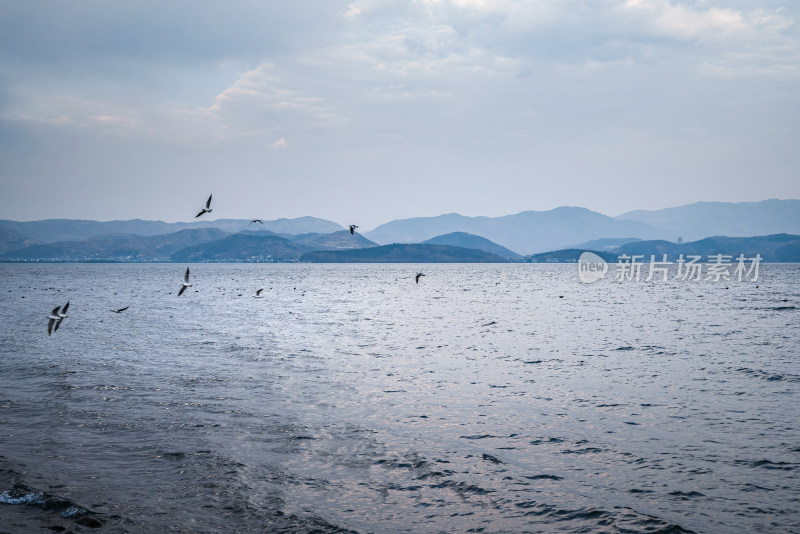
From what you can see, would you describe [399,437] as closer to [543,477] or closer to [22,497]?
[543,477]

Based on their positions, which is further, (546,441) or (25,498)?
(546,441)

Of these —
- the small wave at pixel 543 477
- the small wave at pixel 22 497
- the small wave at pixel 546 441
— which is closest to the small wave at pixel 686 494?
the small wave at pixel 543 477

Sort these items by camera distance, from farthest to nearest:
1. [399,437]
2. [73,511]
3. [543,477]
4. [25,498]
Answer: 1. [399,437]
2. [543,477]
3. [25,498]
4. [73,511]

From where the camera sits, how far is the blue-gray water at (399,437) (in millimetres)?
12492

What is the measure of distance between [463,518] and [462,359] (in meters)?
21.1

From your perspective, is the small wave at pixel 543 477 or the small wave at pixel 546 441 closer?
the small wave at pixel 543 477

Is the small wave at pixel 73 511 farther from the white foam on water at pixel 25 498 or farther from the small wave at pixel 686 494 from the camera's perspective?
the small wave at pixel 686 494

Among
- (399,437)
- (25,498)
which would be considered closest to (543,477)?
(399,437)

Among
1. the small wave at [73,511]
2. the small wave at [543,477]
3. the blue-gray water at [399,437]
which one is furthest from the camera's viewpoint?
the small wave at [543,477]

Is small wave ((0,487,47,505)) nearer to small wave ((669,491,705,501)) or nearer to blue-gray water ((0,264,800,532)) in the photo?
blue-gray water ((0,264,800,532))

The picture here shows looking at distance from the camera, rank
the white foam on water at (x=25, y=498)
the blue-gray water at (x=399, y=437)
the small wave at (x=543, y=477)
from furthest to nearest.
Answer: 1. the small wave at (x=543, y=477)
2. the white foam on water at (x=25, y=498)
3. the blue-gray water at (x=399, y=437)

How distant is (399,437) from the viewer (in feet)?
58.6

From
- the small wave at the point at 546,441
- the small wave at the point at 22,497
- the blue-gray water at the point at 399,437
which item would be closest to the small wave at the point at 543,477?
the blue-gray water at the point at 399,437

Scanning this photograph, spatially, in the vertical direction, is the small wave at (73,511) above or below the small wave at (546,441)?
above
